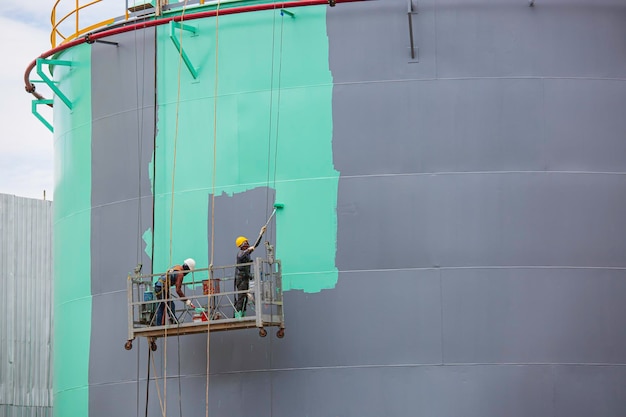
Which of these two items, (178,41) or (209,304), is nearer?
(209,304)

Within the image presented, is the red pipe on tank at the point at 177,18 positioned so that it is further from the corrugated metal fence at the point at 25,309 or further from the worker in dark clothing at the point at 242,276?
the corrugated metal fence at the point at 25,309

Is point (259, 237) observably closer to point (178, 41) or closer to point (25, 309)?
point (178, 41)

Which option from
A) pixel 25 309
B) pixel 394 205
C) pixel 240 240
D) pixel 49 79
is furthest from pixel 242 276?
pixel 25 309

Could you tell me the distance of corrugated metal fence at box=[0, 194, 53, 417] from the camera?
101 ft

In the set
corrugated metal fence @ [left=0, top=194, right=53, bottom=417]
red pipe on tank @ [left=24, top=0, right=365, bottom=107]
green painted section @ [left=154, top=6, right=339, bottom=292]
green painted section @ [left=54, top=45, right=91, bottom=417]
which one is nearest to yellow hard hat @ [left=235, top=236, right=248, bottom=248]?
green painted section @ [left=154, top=6, right=339, bottom=292]

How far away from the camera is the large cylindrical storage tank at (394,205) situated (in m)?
19.1

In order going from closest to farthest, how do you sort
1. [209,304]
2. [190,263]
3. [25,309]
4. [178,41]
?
[209,304] → [190,263] → [178,41] → [25,309]

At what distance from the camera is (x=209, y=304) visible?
62.4 feet

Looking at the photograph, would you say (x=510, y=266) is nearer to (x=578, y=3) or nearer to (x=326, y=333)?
(x=326, y=333)

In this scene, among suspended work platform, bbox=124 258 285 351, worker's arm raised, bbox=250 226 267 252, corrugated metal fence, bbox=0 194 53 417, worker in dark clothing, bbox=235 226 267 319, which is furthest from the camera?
corrugated metal fence, bbox=0 194 53 417

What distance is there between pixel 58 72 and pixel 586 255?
1082 centimetres

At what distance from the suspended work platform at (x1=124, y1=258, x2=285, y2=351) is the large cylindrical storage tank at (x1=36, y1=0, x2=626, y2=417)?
1.48ft

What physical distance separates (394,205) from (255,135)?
106 inches

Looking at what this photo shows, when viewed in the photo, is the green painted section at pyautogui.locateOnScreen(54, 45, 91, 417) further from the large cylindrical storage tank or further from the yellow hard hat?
the yellow hard hat
